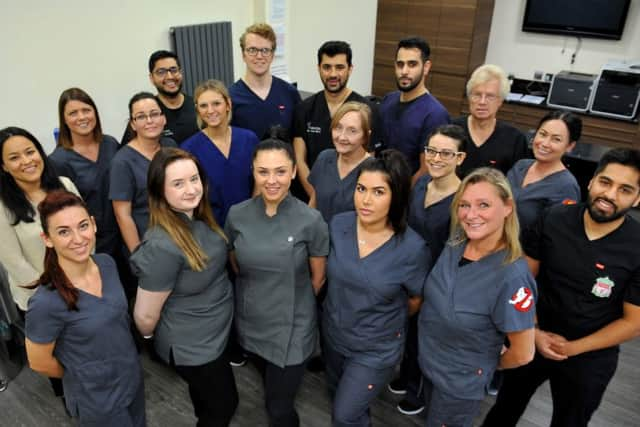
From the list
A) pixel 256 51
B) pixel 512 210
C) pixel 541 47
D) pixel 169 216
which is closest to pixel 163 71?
pixel 256 51

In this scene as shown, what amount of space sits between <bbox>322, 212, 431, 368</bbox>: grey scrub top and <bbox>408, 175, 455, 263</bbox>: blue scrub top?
242 mm

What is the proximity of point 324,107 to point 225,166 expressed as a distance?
0.67 m

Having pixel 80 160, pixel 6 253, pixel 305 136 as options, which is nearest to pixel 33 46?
pixel 80 160

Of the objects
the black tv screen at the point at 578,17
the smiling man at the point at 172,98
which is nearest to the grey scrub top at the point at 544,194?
the smiling man at the point at 172,98

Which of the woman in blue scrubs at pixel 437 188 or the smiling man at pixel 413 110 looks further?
the smiling man at pixel 413 110

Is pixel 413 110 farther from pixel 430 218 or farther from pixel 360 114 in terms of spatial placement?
pixel 430 218

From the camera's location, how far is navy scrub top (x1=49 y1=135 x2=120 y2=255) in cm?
234

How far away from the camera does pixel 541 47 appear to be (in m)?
5.70

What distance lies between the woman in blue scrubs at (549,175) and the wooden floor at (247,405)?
1.05 m

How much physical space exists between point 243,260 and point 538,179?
1.39m

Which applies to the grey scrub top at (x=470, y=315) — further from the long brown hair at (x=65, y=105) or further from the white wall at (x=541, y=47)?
the white wall at (x=541, y=47)

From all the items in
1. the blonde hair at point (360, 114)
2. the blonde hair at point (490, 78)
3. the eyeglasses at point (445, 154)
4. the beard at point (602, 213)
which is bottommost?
the beard at point (602, 213)

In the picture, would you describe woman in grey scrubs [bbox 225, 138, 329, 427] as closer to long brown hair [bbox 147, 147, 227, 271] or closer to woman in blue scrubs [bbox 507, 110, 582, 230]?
long brown hair [bbox 147, 147, 227, 271]

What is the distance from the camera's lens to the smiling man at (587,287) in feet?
5.16
